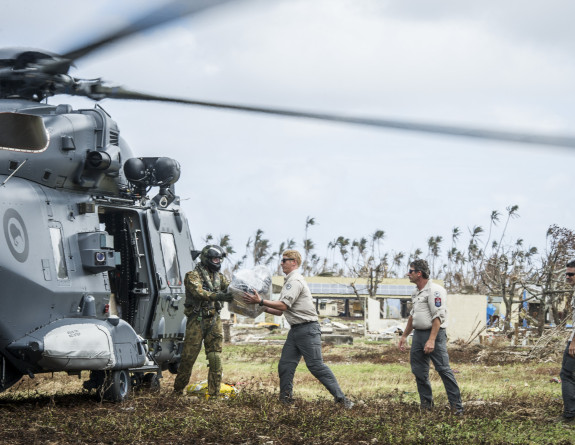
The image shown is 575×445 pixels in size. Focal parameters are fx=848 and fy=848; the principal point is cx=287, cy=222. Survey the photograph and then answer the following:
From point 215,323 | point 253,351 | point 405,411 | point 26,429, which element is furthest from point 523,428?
point 253,351

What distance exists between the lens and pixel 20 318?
26.6 feet

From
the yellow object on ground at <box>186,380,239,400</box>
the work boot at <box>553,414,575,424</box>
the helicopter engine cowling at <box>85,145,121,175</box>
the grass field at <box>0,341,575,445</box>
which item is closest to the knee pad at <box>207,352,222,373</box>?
the yellow object on ground at <box>186,380,239,400</box>

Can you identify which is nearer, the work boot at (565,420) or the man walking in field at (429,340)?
the work boot at (565,420)

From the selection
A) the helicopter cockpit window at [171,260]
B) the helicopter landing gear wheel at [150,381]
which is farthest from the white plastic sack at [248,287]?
the helicopter landing gear wheel at [150,381]

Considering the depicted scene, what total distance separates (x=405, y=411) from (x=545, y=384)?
16.4 ft

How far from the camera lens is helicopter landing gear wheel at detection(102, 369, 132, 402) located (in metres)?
8.95

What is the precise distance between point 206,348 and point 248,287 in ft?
4.17

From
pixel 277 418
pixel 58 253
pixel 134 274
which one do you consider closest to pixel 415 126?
pixel 277 418

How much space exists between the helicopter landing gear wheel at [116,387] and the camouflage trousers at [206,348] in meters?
0.71

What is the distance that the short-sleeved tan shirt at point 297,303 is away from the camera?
29.2 feet

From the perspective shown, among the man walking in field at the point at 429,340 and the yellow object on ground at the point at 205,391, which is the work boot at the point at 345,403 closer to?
the man walking in field at the point at 429,340

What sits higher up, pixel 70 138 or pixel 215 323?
pixel 70 138

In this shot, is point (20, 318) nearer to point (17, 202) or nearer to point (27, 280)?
point (27, 280)

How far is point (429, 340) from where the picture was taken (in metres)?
8.88
